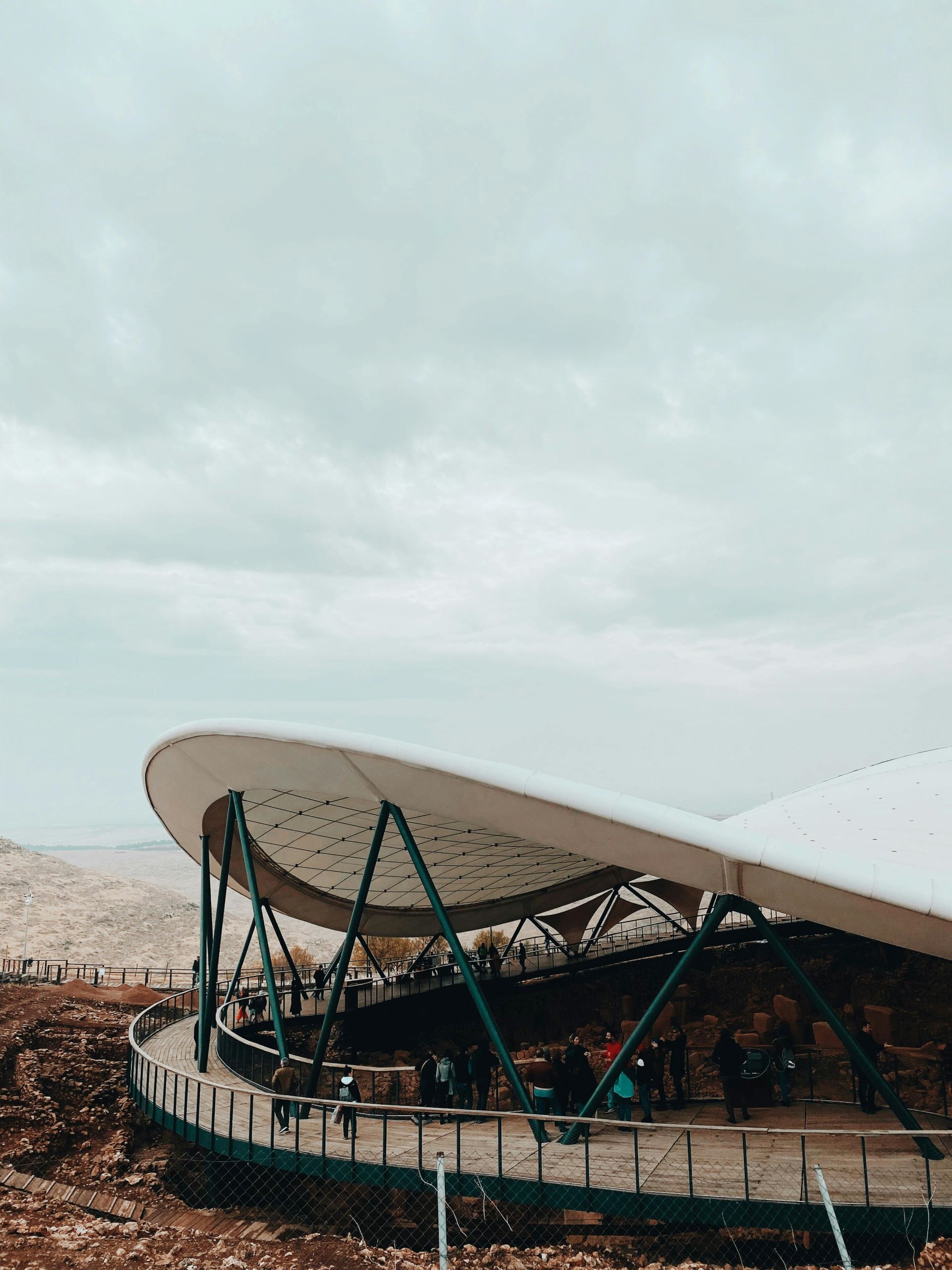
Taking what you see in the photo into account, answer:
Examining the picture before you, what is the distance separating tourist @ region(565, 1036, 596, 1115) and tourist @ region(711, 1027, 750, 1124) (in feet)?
7.07

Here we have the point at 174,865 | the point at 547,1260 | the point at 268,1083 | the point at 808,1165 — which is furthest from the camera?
the point at 174,865

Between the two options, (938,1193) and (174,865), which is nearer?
(938,1193)

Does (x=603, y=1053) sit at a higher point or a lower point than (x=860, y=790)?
lower

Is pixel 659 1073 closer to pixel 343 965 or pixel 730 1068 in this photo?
pixel 730 1068

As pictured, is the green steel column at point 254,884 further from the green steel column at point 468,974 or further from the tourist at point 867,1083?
the tourist at point 867,1083

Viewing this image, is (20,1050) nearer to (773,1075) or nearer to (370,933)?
(370,933)

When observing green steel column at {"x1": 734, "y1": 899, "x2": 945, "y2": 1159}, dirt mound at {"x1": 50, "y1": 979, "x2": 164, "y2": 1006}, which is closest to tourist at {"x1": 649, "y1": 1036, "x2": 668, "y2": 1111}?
green steel column at {"x1": 734, "y1": 899, "x2": 945, "y2": 1159}

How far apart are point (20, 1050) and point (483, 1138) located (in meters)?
15.0

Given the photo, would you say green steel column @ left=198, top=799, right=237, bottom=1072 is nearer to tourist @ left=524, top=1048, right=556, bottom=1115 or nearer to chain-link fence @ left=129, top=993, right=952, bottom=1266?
chain-link fence @ left=129, top=993, right=952, bottom=1266

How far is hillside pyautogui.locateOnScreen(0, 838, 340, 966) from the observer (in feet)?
181

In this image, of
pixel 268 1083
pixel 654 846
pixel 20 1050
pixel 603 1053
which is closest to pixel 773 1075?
pixel 603 1053

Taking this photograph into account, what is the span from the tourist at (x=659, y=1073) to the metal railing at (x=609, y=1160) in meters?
1.63

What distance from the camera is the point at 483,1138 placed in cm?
1223

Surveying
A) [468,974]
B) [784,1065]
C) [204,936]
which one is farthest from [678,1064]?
[204,936]
